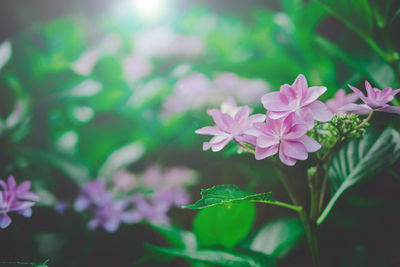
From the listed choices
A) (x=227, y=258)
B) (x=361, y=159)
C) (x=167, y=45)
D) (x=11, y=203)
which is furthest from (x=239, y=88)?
(x=11, y=203)

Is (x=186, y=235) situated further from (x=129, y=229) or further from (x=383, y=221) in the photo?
(x=383, y=221)

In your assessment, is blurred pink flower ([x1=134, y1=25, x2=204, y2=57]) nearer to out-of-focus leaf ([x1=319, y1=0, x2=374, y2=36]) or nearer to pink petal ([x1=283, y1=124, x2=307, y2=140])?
out-of-focus leaf ([x1=319, y1=0, x2=374, y2=36])

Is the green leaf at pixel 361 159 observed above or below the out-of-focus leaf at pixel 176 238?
above

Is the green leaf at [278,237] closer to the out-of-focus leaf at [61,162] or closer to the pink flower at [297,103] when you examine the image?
the pink flower at [297,103]

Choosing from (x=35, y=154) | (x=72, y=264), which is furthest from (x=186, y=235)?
(x=35, y=154)

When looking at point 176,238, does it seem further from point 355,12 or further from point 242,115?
point 355,12

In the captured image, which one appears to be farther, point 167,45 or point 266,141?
point 167,45

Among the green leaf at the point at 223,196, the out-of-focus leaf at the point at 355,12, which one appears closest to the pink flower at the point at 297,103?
the green leaf at the point at 223,196
